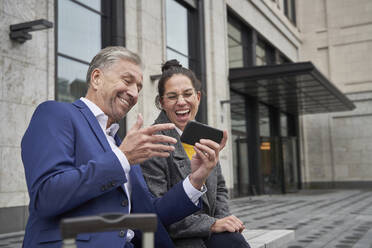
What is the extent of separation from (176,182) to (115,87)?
0.81m

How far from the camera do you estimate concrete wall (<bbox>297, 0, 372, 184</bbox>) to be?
2689 cm

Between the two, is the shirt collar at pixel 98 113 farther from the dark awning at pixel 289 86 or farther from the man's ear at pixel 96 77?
the dark awning at pixel 289 86

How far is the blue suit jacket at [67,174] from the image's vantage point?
180 centimetres

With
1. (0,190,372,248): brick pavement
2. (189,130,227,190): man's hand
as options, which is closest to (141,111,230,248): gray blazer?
(189,130,227,190): man's hand

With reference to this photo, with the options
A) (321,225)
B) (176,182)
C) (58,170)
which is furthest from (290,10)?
(58,170)

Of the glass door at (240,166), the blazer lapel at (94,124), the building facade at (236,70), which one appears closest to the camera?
the blazer lapel at (94,124)

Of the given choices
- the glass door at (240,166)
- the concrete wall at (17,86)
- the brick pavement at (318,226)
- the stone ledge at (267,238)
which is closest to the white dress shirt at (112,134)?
the stone ledge at (267,238)

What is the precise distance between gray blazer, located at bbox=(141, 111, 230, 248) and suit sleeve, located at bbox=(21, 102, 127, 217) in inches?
31.0

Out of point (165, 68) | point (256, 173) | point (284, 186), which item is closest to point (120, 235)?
point (165, 68)

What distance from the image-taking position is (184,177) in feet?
9.02

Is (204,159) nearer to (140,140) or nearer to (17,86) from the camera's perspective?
(140,140)

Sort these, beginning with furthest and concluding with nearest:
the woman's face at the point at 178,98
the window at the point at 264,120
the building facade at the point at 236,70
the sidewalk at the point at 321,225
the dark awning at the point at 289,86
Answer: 1. the window at the point at 264,120
2. the dark awning at the point at 289,86
3. the building facade at the point at 236,70
4. the sidewalk at the point at 321,225
5. the woman's face at the point at 178,98

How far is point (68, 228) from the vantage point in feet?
3.84

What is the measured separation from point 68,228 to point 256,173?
18.7 metres
